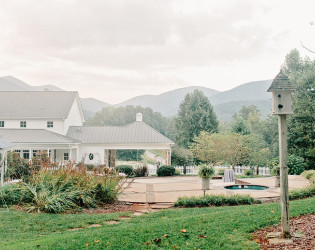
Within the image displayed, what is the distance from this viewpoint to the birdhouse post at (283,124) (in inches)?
201

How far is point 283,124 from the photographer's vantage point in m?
5.32

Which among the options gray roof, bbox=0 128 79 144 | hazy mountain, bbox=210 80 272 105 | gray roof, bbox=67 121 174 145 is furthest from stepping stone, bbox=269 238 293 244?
hazy mountain, bbox=210 80 272 105

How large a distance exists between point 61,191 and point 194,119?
1298 inches

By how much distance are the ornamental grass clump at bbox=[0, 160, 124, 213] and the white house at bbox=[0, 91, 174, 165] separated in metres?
14.2

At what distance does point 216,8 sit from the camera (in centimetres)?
1819

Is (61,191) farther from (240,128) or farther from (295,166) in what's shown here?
(240,128)

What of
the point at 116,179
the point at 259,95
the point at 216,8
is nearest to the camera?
the point at 116,179

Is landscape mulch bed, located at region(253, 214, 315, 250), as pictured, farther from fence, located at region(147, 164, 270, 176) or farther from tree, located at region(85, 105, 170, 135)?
tree, located at region(85, 105, 170, 135)

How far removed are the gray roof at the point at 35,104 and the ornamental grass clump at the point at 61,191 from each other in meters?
17.2

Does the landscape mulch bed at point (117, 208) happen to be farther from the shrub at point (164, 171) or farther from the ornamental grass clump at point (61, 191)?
the shrub at point (164, 171)

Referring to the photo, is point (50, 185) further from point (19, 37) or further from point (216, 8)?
point (19, 37)

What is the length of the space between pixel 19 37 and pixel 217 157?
16.8 meters

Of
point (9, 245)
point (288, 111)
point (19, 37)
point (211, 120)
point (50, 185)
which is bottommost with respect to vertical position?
point (9, 245)

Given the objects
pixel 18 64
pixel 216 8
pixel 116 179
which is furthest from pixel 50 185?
pixel 18 64
